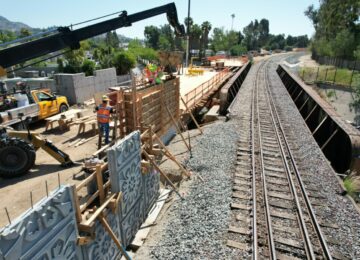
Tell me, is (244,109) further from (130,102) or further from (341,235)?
(341,235)

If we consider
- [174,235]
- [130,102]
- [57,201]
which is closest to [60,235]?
[57,201]

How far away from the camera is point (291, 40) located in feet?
583

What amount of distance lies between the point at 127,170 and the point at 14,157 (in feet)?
14.5

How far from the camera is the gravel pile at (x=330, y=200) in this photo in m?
6.88

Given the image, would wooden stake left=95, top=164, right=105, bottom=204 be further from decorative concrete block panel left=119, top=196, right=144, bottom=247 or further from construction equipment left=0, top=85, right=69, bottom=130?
construction equipment left=0, top=85, right=69, bottom=130

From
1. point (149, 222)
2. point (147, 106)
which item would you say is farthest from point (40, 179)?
point (147, 106)

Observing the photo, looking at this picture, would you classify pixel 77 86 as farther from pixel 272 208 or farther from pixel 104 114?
pixel 272 208

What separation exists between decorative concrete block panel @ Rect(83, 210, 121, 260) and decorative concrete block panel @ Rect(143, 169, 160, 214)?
69.2 inches

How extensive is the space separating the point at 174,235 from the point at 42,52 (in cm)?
779

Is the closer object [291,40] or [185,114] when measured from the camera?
[185,114]

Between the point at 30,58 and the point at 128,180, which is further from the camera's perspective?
the point at 30,58

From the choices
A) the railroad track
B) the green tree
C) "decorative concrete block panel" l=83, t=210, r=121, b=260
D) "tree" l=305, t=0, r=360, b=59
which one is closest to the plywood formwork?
the railroad track

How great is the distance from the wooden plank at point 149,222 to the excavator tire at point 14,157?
4.27 metres

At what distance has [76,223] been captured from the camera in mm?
4879
